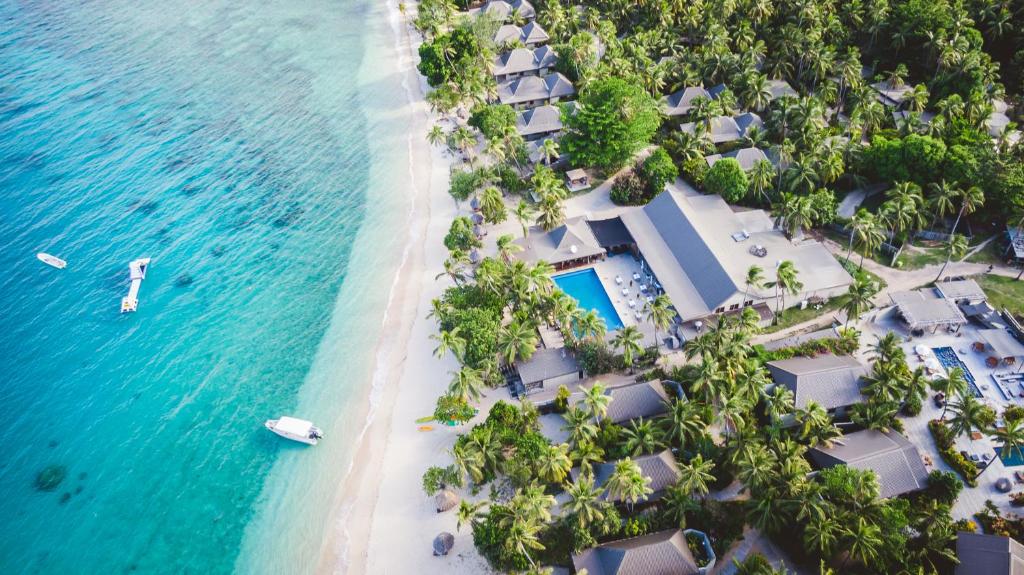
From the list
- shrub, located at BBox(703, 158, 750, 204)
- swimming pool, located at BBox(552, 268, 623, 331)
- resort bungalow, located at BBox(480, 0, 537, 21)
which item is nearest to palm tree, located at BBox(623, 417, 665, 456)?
swimming pool, located at BBox(552, 268, 623, 331)

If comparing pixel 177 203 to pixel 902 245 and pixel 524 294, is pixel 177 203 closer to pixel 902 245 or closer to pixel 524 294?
pixel 524 294

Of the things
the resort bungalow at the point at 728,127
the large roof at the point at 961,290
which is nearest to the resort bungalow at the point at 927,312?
the large roof at the point at 961,290

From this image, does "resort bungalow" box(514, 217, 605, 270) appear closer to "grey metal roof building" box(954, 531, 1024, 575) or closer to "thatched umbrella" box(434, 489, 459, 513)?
"thatched umbrella" box(434, 489, 459, 513)

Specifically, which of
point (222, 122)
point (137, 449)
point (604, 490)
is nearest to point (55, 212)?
point (222, 122)

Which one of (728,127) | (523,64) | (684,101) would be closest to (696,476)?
(728,127)

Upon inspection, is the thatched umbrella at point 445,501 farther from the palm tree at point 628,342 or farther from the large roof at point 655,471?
the palm tree at point 628,342
